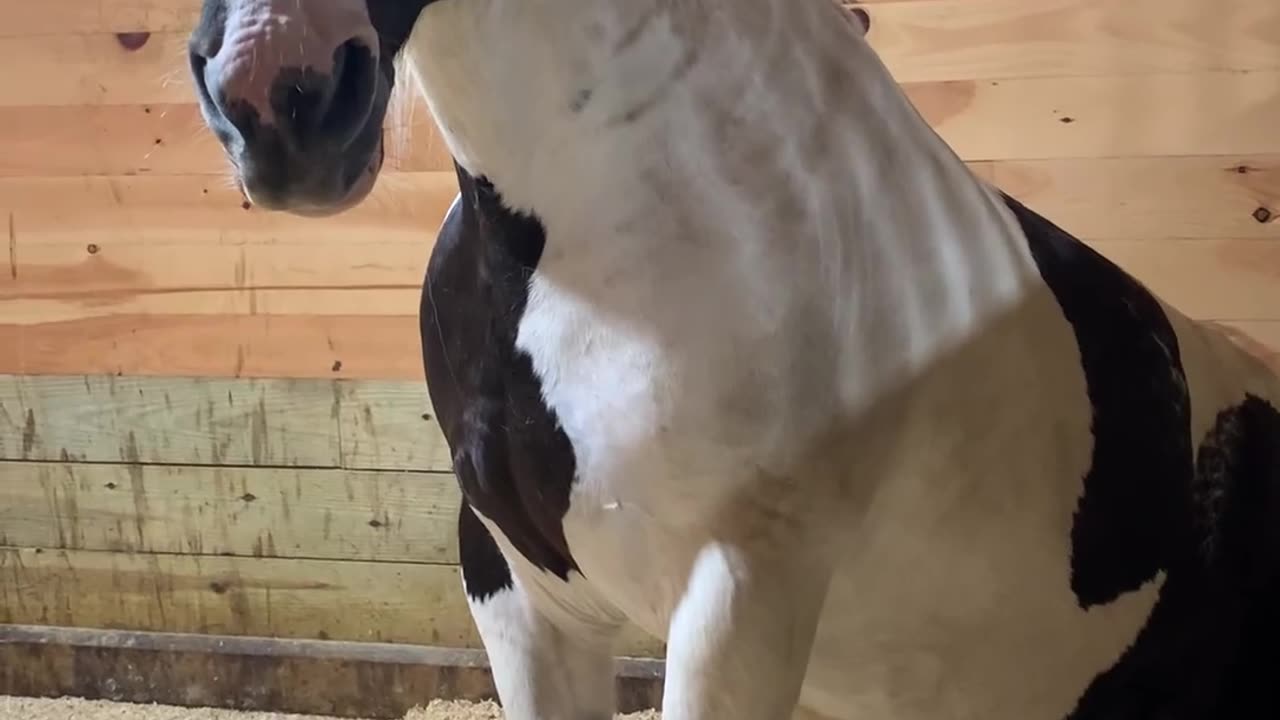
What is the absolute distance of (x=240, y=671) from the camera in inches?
51.9

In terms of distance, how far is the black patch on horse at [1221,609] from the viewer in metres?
0.69

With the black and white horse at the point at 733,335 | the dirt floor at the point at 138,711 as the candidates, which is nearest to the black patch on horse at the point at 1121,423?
the black and white horse at the point at 733,335

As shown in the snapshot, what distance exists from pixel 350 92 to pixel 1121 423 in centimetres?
43

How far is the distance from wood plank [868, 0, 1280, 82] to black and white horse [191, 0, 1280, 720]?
0.52 meters

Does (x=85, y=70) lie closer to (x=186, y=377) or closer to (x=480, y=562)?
(x=186, y=377)

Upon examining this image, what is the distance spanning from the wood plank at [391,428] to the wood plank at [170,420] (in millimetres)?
21

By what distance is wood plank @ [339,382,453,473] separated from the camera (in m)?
1.29

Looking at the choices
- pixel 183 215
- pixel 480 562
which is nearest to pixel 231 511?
pixel 183 215

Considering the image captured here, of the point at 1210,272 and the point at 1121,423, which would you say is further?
the point at 1210,272

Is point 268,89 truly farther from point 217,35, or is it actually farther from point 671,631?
point 671,631

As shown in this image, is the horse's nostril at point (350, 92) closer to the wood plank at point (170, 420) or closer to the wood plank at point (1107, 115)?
the wood plank at point (1107, 115)

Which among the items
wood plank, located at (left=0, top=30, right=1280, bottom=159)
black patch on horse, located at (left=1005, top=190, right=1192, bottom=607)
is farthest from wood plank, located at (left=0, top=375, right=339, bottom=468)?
black patch on horse, located at (left=1005, top=190, right=1192, bottom=607)

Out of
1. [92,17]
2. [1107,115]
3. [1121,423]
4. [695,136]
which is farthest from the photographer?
[92,17]

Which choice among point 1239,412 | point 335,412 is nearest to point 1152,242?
point 1239,412
